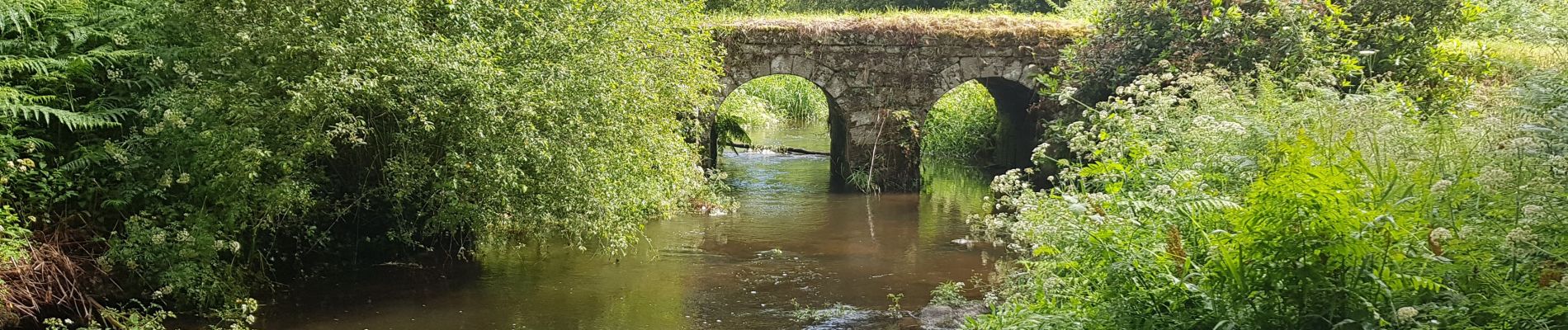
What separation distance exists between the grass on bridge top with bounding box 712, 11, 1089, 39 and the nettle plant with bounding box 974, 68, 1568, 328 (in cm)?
807

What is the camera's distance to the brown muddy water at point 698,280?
24.3ft

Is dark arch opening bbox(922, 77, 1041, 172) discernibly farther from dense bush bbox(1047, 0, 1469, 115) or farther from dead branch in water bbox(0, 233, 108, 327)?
dead branch in water bbox(0, 233, 108, 327)

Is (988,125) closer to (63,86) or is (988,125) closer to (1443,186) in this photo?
(63,86)

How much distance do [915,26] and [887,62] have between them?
55 cm

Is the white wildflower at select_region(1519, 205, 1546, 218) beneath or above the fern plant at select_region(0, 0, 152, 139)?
beneath

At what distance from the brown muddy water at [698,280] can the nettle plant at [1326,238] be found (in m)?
2.68

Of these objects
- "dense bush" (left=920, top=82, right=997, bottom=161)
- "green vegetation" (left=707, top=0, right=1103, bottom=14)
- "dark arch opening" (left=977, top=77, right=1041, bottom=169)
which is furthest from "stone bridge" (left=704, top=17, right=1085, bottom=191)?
"green vegetation" (left=707, top=0, right=1103, bottom=14)

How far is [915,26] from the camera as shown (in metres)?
13.4

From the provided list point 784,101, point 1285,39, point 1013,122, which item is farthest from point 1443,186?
point 784,101

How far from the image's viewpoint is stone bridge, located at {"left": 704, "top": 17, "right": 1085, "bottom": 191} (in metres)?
13.2

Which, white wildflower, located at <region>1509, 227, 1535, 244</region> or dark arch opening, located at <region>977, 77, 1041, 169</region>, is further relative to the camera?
dark arch opening, located at <region>977, 77, 1041, 169</region>

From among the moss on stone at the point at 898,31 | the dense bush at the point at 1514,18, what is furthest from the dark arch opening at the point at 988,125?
the dense bush at the point at 1514,18

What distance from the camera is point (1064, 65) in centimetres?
1265

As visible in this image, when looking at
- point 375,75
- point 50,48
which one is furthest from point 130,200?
point 375,75
